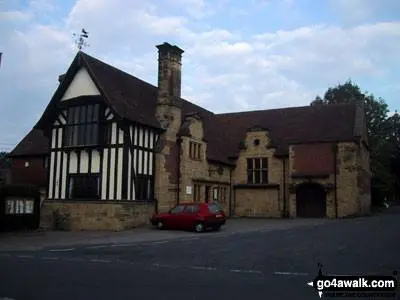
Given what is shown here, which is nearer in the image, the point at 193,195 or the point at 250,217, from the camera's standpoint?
the point at 193,195

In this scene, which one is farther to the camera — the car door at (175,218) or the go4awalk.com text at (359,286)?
the car door at (175,218)

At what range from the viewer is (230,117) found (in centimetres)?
4331

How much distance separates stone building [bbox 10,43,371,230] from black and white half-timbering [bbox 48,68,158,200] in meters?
0.06

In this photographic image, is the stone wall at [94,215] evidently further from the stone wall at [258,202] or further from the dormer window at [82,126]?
the stone wall at [258,202]

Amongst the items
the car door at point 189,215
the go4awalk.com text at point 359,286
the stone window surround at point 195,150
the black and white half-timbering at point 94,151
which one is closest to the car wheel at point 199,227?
the car door at point 189,215

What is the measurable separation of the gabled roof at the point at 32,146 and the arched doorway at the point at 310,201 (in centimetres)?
1938

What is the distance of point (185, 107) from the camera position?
120ft

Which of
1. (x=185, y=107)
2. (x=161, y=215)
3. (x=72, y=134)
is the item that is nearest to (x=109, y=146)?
(x=72, y=134)

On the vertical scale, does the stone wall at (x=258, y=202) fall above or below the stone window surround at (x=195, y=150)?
below

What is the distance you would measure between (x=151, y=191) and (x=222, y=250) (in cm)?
1365

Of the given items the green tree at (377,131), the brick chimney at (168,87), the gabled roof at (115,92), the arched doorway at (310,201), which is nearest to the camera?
the gabled roof at (115,92)

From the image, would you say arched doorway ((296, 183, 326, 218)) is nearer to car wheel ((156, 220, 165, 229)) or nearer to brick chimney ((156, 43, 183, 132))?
brick chimney ((156, 43, 183, 132))

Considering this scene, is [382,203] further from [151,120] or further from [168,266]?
[168,266]

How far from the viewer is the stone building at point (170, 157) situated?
26781mm
